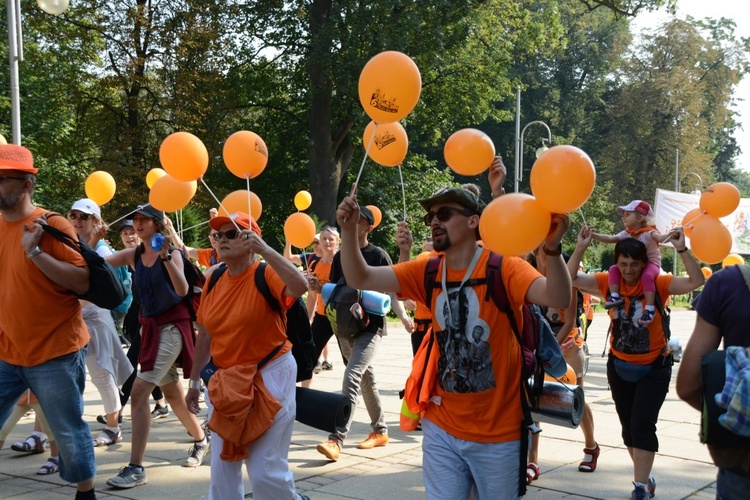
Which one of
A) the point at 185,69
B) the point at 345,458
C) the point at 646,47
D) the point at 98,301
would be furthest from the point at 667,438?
the point at 646,47

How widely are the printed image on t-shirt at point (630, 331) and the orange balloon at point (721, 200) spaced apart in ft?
3.84

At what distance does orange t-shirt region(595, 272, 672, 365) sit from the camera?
5633 millimetres

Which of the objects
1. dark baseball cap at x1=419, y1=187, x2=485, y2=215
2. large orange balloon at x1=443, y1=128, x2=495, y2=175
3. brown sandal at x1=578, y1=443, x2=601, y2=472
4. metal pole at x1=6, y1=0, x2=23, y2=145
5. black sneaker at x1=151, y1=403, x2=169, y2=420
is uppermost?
metal pole at x1=6, y1=0, x2=23, y2=145

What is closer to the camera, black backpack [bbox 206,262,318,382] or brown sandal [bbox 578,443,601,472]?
black backpack [bbox 206,262,318,382]

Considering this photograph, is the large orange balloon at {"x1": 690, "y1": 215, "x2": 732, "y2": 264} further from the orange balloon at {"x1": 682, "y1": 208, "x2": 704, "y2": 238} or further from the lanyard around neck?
the lanyard around neck

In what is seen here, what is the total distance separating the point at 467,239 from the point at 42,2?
411 inches

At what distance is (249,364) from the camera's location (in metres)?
4.35

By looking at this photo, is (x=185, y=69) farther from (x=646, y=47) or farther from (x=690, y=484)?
(x=646, y=47)

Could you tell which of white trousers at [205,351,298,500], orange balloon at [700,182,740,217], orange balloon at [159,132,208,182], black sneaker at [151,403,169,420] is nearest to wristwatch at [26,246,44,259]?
orange balloon at [159,132,208,182]

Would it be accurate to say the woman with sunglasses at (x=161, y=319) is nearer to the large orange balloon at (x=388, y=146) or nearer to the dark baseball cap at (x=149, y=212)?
the dark baseball cap at (x=149, y=212)

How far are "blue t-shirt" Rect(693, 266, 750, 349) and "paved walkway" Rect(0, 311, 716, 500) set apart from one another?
3.03m

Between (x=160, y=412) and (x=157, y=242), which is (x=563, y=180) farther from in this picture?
(x=160, y=412)

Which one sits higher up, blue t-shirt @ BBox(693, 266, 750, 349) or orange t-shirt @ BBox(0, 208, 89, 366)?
blue t-shirt @ BBox(693, 266, 750, 349)

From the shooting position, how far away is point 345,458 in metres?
6.68
